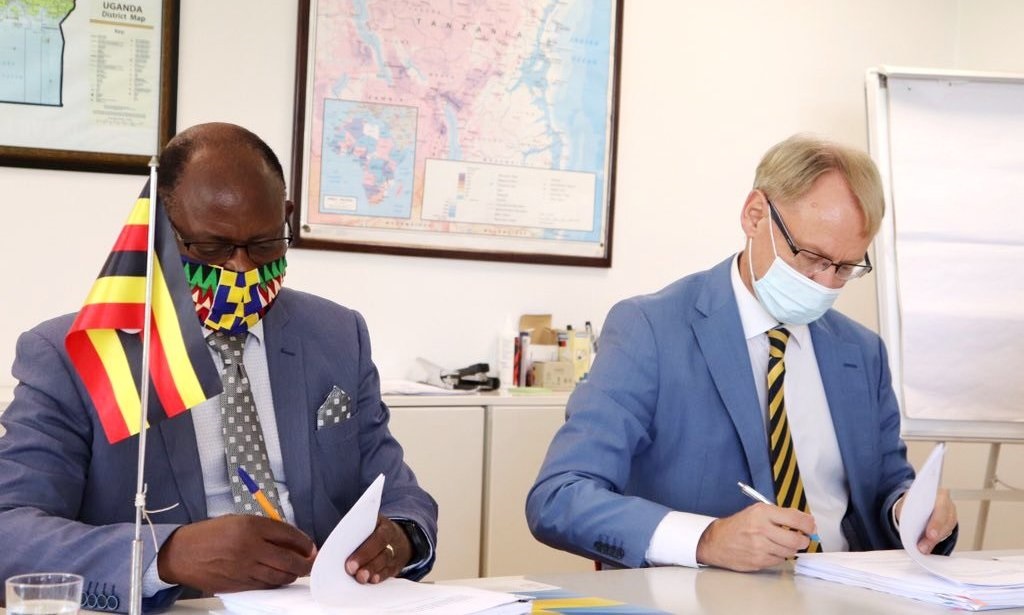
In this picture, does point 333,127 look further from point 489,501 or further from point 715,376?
point 715,376

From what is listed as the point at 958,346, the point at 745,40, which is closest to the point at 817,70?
the point at 745,40

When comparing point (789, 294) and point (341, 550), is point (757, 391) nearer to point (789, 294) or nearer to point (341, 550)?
point (789, 294)

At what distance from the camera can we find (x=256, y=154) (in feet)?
6.31

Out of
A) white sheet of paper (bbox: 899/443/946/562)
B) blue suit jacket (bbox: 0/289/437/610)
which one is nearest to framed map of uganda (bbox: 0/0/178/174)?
blue suit jacket (bbox: 0/289/437/610)

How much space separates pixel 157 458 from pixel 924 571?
4.18 feet

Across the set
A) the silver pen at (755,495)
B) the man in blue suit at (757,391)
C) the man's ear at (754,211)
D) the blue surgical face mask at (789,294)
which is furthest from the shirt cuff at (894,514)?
the man's ear at (754,211)

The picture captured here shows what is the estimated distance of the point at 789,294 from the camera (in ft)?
7.73

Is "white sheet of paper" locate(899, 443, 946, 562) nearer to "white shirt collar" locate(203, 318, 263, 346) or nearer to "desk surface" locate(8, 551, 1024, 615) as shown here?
"desk surface" locate(8, 551, 1024, 615)

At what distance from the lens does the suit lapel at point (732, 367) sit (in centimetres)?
226

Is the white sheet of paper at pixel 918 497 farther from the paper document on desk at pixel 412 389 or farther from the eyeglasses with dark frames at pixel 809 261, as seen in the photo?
the paper document on desk at pixel 412 389

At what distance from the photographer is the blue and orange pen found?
1638 millimetres

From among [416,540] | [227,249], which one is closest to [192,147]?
[227,249]

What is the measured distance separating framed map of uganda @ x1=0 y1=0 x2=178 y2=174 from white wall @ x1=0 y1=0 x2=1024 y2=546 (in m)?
0.07

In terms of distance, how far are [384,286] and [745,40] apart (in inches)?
65.7
